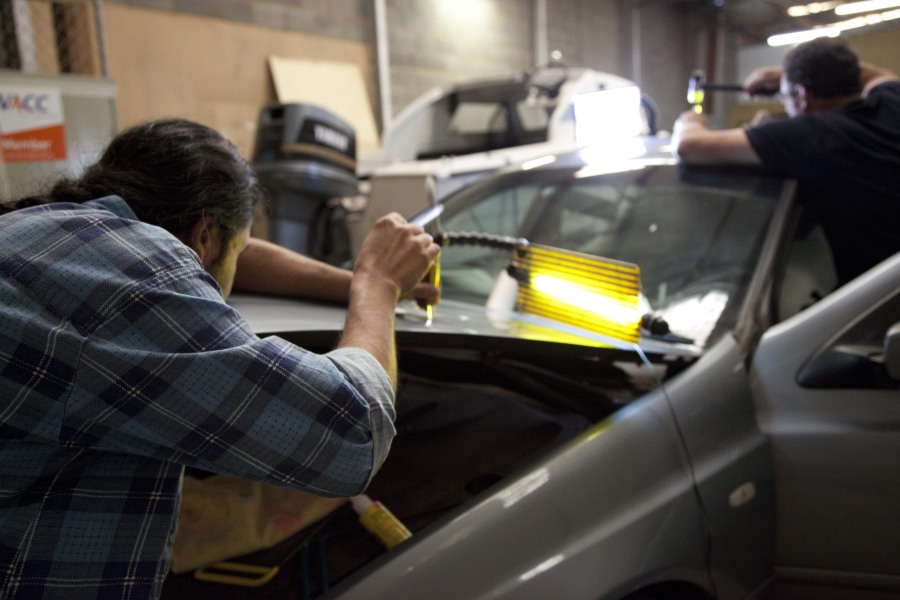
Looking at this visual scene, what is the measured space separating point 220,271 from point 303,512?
504mm

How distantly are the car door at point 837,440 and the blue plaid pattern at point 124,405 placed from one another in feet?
3.09

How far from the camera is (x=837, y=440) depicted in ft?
4.45

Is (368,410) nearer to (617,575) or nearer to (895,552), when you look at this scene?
(617,575)

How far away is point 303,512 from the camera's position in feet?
4.36

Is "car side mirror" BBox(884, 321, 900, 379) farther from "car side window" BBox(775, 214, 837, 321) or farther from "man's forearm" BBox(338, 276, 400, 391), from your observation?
"man's forearm" BBox(338, 276, 400, 391)

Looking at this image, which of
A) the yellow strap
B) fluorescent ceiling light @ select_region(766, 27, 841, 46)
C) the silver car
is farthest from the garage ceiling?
the yellow strap

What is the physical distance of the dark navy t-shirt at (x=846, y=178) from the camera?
6.21 feet

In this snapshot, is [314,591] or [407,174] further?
[407,174]

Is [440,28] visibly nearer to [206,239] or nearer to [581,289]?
[581,289]

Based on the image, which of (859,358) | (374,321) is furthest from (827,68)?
(374,321)

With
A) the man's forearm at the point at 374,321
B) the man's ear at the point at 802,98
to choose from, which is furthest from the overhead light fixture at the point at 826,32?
the man's forearm at the point at 374,321

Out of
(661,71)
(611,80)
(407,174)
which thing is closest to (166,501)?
(407,174)

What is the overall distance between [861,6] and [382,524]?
12324mm

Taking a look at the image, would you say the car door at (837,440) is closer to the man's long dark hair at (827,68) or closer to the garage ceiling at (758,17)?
the man's long dark hair at (827,68)
